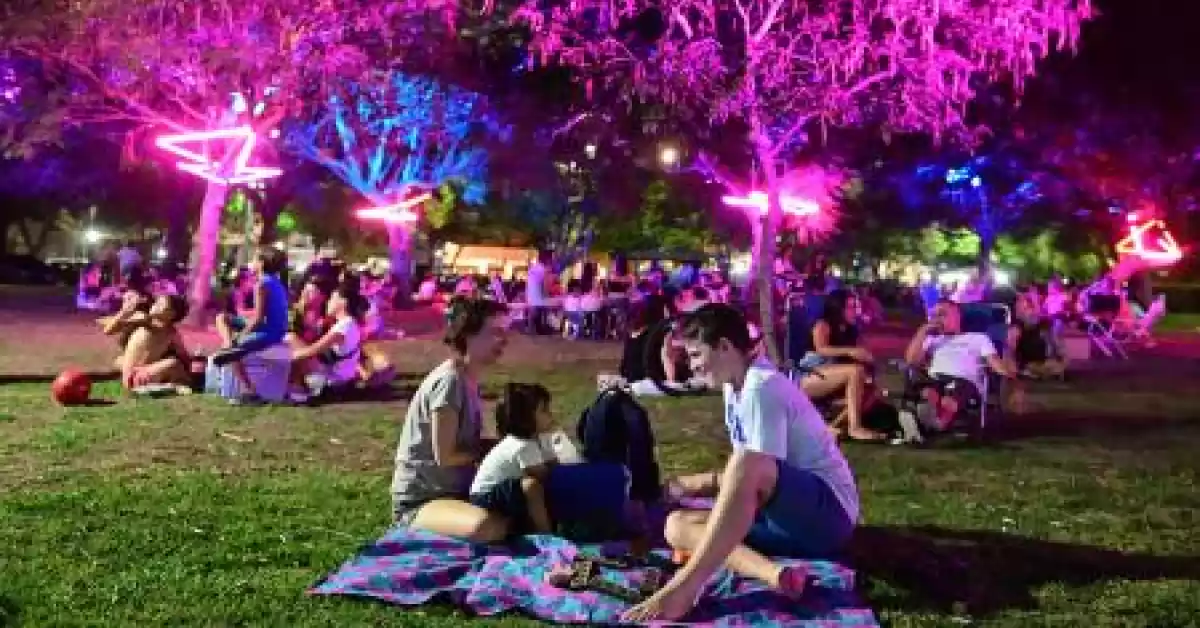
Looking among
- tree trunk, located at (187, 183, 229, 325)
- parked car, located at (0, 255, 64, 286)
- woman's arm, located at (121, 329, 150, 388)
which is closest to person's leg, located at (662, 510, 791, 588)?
woman's arm, located at (121, 329, 150, 388)

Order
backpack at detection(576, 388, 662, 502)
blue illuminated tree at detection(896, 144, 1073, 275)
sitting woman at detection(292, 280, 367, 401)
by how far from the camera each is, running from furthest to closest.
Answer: blue illuminated tree at detection(896, 144, 1073, 275) < sitting woman at detection(292, 280, 367, 401) < backpack at detection(576, 388, 662, 502)

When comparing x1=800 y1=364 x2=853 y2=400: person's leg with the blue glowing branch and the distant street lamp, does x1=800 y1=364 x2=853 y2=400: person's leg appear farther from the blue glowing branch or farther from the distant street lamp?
the distant street lamp

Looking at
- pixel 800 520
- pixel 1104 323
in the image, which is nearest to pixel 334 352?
pixel 800 520

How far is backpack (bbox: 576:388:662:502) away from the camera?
700cm

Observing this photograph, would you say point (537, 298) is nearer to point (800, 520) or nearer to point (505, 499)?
point (505, 499)

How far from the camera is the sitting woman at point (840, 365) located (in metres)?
10.1

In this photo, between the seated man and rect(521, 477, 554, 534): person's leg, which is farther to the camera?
the seated man

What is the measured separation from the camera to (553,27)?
500 inches

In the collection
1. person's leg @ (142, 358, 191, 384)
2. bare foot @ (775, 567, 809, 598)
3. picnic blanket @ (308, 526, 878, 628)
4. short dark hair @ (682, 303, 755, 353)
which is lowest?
picnic blanket @ (308, 526, 878, 628)

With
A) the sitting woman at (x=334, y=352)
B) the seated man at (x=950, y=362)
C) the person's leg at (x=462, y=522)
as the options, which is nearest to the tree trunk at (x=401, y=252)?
the sitting woman at (x=334, y=352)

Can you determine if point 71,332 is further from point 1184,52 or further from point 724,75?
point 1184,52

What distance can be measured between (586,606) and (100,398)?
7961 mm

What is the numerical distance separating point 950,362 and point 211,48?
13.3 metres

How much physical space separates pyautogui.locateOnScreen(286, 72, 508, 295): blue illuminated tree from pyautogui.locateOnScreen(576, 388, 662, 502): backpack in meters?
25.0
